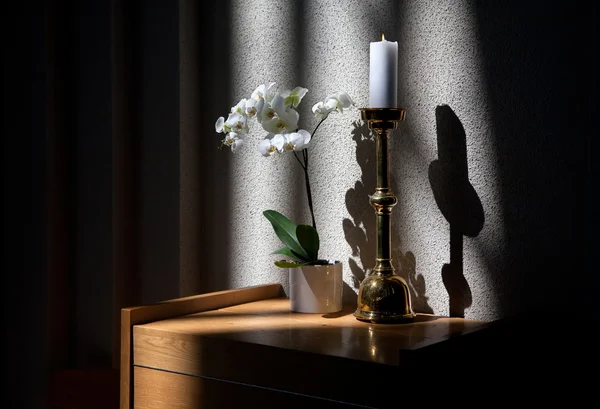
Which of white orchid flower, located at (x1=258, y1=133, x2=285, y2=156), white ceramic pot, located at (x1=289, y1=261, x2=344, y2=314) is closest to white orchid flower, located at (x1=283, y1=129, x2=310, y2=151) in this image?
white orchid flower, located at (x1=258, y1=133, x2=285, y2=156)

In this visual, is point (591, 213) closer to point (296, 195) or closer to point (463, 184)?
point (463, 184)

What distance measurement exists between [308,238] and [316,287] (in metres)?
0.09

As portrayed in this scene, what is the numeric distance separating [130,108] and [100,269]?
413mm

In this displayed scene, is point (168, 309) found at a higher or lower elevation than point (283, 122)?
lower

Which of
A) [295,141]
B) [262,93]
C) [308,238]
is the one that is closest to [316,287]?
[308,238]

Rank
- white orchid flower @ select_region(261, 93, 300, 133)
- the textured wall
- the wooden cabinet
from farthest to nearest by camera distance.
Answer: white orchid flower @ select_region(261, 93, 300, 133) → the textured wall → the wooden cabinet

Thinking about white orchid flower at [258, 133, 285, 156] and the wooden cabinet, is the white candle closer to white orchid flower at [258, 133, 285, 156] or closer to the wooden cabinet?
white orchid flower at [258, 133, 285, 156]

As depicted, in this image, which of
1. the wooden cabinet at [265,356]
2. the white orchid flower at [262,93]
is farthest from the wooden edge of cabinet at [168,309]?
the white orchid flower at [262,93]

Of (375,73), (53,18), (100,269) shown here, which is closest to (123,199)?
(100,269)

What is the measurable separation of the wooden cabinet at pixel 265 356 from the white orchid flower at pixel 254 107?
37cm

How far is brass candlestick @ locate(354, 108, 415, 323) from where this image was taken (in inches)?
50.6

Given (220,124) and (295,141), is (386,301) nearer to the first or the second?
(295,141)

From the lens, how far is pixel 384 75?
4.23 feet

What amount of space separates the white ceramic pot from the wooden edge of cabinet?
161 mm
